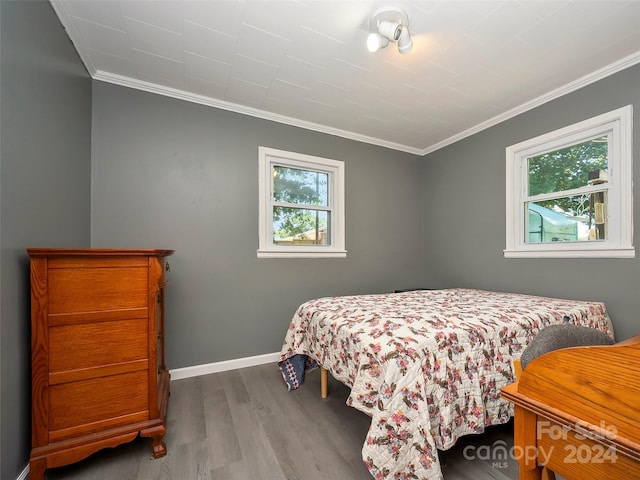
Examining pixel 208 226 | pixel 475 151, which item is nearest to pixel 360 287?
pixel 208 226

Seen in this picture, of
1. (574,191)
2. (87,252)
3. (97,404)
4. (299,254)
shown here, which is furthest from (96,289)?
(574,191)

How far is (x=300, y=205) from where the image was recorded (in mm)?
3033

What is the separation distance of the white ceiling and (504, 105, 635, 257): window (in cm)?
43

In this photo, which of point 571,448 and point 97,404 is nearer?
point 571,448

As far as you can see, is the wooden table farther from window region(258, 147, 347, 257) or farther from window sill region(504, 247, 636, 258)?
window region(258, 147, 347, 257)

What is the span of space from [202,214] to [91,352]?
1.41 m

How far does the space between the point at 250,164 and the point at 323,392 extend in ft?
7.03

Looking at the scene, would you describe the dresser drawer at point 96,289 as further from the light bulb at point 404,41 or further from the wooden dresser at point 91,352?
the light bulb at point 404,41

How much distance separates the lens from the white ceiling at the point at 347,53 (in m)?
1.61

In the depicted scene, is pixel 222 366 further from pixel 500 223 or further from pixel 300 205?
pixel 500 223

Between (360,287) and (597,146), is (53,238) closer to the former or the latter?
(360,287)

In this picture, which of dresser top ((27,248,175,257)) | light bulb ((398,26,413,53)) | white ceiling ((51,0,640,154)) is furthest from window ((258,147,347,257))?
light bulb ((398,26,413,53))

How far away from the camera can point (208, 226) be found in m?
2.51

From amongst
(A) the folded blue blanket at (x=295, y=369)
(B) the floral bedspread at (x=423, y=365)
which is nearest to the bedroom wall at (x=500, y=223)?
(B) the floral bedspread at (x=423, y=365)
